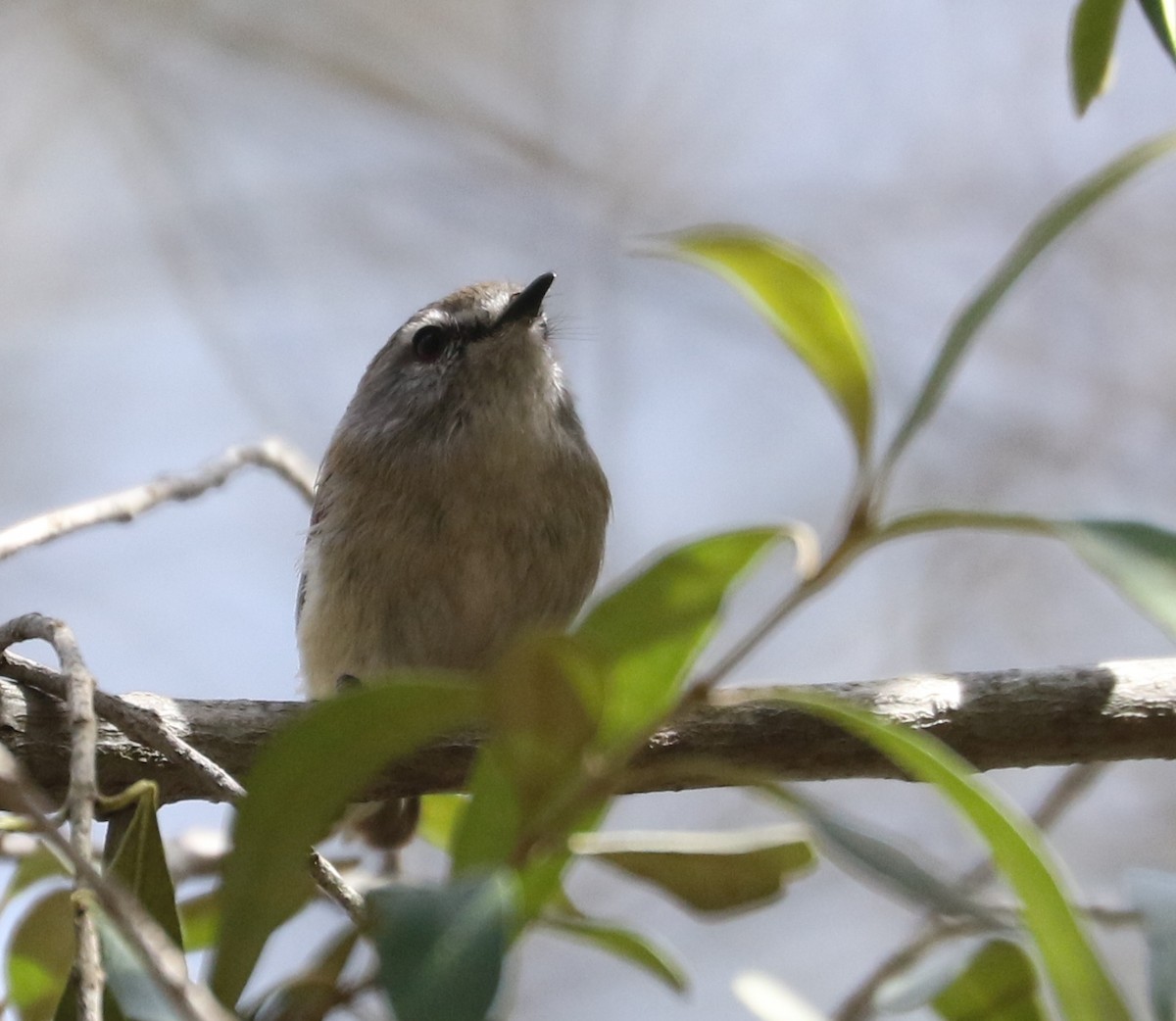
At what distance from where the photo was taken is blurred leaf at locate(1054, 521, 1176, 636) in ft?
3.70

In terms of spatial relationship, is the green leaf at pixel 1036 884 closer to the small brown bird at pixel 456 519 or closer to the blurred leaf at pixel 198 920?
the blurred leaf at pixel 198 920

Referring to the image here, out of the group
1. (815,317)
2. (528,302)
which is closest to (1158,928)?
(815,317)

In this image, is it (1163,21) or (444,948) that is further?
(1163,21)

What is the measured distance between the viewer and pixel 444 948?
107 centimetres

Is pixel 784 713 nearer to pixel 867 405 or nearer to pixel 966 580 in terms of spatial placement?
pixel 867 405

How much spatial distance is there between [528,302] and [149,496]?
1.57 meters

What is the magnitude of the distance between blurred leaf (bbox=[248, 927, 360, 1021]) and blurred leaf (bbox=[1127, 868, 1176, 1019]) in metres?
0.80

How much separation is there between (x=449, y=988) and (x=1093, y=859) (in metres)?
8.52

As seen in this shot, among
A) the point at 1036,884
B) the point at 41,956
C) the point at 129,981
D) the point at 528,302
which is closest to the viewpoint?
the point at 1036,884

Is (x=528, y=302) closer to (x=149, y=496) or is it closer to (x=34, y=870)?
(x=149, y=496)

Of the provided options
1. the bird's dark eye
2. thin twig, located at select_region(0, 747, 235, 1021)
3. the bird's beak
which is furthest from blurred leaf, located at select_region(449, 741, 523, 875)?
the bird's dark eye

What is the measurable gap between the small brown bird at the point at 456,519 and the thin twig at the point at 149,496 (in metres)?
0.28

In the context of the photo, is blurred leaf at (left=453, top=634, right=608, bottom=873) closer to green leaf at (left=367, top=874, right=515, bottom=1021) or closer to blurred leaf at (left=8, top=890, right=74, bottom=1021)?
green leaf at (left=367, top=874, right=515, bottom=1021)

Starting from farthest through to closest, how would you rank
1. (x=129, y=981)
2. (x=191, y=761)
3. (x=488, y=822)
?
(x=191, y=761) → (x=488, y=822) → (x=129, y=981)
